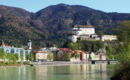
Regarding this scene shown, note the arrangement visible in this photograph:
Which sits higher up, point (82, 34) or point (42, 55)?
point (82, 34)

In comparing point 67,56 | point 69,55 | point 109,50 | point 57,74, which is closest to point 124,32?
point 57,74

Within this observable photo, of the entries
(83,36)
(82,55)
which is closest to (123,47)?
(82,55)

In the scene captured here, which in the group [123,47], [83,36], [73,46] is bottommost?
[73,46]

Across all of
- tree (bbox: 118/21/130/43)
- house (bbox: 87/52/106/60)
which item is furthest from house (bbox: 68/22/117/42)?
tree (bbox: 118/21/130/43)

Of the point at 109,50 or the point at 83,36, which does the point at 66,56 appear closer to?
the point at 109,50

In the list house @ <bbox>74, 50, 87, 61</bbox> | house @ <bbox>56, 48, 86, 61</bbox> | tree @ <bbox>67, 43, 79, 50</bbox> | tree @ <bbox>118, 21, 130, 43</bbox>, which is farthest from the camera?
tree @ <bbox>67, 43, 79, 50</bbox>

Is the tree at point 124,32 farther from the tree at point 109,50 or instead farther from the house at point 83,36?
the house at point 83,36

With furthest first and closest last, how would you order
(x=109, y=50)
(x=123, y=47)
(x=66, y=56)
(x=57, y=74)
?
(x=109, y=50), (x=66, y=56), (x=57, y=74), (x=123, y=47)

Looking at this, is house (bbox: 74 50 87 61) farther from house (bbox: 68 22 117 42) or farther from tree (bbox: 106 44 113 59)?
house (bbox: 68 22 117 42)

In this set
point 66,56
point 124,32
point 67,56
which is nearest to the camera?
point 124,32

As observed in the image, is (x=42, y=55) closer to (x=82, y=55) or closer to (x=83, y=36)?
(x=82, y=55)

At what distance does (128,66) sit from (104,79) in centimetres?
445

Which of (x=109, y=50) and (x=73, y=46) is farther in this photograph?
(x=109, y=50)

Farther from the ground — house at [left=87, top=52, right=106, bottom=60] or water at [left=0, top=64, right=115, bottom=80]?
water at [left=0, top=64, right=115, bottom=80]
